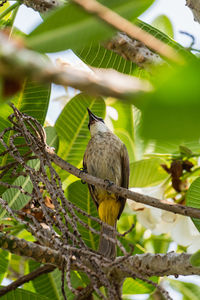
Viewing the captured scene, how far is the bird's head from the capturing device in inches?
116

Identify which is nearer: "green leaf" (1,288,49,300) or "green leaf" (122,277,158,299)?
"green leaf" (1,288,49,300)

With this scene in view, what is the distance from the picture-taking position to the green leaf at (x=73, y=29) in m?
0.57

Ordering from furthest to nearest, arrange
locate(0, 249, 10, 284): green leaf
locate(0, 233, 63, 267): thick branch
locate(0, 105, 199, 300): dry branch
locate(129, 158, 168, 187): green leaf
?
locate(129, 158, 168, 187): green leaf → locate(0, 249, 10, 284): green leaf → locate(0, 233, 63, 267): thick branch → locate(0, 105, 199, 300): dry branch

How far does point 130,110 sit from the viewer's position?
3178 millimetres

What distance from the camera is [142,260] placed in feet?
6.44

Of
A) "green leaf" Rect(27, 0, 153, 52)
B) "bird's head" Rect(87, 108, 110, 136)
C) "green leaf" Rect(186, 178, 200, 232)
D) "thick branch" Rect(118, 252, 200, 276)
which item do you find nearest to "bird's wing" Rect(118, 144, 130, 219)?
"bird's head" Rect(87, 108, 110, 136)

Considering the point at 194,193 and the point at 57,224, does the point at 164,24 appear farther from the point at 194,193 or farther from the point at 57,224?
the point at 57,224

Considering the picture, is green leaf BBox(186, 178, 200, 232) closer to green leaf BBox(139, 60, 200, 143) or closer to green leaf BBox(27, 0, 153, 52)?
green leaf BBox(27, 0, 153, 52)

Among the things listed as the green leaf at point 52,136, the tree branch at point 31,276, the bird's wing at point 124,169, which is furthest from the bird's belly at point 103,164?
the tree branch at point 31,276

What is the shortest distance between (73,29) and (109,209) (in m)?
2.67

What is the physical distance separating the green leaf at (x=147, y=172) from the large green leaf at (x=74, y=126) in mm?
366

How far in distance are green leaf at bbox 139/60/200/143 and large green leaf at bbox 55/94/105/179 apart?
2332 millimetres

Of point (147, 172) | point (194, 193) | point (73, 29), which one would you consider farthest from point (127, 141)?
point (73, 29)

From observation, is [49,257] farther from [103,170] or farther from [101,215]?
[103,170]
